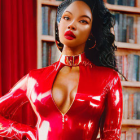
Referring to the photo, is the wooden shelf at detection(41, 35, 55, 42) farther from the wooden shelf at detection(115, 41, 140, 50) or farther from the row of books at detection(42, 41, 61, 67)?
the wooden shelf at detection(115, 41, 140, 50)

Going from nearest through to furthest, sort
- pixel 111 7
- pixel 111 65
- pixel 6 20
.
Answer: pixel 111 65 < pixel 6 20 < pixel 111 7

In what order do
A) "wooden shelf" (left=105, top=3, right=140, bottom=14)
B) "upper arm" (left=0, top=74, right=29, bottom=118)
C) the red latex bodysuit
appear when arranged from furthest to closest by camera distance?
"wooden shelf" (left=105, top=3, right=140, bottom=14) < "upper arm" (left=0, top=74, right=29, bottom=118) < the red latex bodysuit

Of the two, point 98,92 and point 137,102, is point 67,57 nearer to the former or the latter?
point 98,92

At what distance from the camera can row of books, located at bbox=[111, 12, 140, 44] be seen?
5.70 ft

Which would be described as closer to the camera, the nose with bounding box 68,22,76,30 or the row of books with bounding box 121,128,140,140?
the nose with bounding box 68,22,76,30

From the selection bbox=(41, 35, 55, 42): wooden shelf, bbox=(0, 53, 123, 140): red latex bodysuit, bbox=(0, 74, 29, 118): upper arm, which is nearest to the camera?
bbox=(0, 53, 123, 140): red latex bodysuit

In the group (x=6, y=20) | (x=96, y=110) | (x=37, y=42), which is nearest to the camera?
(x=96, y=110)

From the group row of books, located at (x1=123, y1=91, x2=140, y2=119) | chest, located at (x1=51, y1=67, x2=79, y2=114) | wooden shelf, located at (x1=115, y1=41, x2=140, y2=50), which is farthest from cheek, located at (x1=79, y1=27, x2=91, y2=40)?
row of books, located at (x1=123, y1=91, x2=140, y2=119)

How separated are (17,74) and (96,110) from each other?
2.31ft

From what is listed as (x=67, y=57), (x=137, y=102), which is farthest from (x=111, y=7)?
(x=67, y=57)

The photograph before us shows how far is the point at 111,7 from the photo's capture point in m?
1.69

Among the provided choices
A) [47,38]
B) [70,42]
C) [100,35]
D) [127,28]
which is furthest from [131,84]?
[70,42]

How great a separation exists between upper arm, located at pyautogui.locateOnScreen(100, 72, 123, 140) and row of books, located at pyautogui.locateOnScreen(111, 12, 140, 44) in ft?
2.81

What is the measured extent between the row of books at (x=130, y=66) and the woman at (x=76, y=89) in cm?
74
